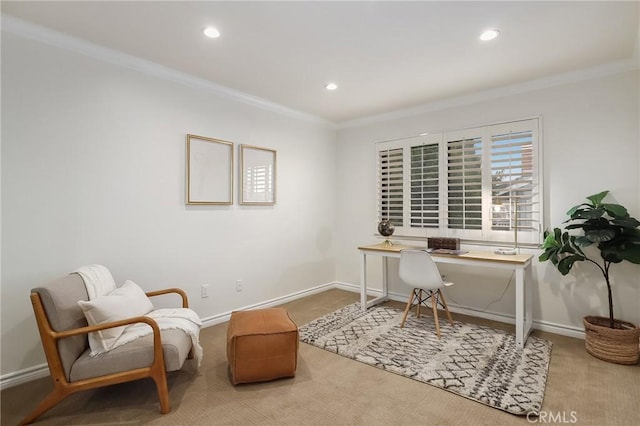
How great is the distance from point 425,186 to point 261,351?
9.38ft

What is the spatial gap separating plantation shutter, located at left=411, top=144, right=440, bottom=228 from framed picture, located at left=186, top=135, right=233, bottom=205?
7.61 feet

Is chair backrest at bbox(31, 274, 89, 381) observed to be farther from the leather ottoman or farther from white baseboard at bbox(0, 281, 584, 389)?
the leather ottoman

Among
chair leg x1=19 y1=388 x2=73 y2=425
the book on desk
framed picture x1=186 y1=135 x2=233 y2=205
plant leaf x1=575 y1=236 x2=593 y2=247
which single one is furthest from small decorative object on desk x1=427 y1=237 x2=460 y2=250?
chair leg x1=19 y1=388 x2=73 y2=425

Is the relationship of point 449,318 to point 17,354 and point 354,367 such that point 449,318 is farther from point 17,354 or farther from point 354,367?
point 17,354

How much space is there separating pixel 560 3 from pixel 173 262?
3672 mm

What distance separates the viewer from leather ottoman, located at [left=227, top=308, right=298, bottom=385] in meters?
2.25

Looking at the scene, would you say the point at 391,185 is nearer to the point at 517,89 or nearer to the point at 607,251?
the point at 517,89

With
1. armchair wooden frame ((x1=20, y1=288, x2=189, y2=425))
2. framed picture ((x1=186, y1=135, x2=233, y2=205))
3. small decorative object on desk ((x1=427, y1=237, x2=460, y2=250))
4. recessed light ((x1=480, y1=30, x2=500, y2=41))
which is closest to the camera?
armchair wooden frame ((x1=20, y1=288, x2=189, y2=425))

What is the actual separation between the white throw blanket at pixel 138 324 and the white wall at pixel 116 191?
1.16 feet

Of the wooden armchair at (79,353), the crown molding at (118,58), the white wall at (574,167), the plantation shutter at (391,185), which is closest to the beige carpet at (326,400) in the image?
the wooden armchair at (79,353)

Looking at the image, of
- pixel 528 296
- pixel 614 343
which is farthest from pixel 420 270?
pixel 614 343

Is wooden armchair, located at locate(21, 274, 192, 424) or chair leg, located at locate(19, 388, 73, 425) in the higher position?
wooden armchair, located at locate(21, 274, 192, 424)

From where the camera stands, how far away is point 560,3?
206 cm

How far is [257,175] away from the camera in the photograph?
391 centimetres
